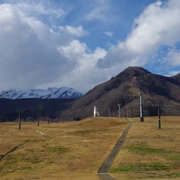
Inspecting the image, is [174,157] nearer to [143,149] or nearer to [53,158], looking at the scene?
[143,149]

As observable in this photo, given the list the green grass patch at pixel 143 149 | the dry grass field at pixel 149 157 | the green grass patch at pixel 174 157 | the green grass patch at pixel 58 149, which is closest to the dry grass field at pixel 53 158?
the green grass patch at pixel 58 149

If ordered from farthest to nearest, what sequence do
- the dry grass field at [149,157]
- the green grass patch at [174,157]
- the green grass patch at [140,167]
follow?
the green grass patch at [174,157] → the green grass patch at [140,167] → the dry grass field at [149,157]

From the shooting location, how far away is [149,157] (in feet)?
160

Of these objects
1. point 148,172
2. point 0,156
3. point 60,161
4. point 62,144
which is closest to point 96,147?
point 62,144

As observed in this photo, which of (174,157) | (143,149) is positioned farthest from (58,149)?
(174,157)

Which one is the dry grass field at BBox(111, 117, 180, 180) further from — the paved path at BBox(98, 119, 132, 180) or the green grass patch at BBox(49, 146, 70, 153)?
the green grass patch at BBox(49, 146, 70, 153)

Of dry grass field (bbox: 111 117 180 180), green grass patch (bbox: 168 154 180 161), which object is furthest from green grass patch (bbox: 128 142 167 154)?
green grass patch (bbox: 168 154 180 161)

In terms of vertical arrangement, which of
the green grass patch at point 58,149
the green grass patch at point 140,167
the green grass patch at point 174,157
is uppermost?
the green grass patch at point 58,149

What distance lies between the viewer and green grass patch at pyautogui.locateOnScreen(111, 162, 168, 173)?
41159mm

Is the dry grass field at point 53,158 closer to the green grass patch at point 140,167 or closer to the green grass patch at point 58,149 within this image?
the green grass patch at point 58,149

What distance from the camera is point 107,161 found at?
4672 centimetres

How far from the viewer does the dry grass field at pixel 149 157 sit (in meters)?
37.9

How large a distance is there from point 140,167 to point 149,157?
6.20 m

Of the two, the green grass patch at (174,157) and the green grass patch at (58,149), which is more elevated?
the green grass patch at (58,149)
